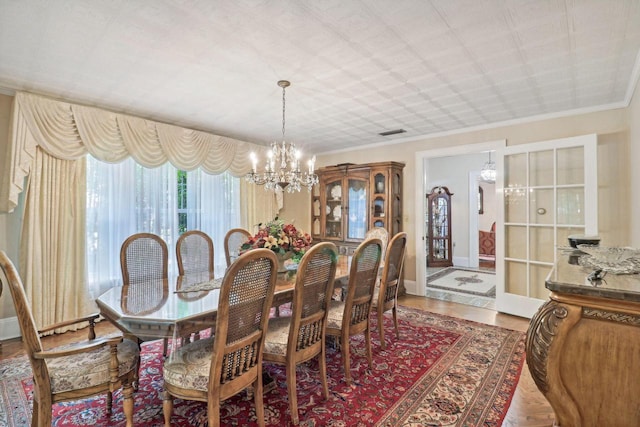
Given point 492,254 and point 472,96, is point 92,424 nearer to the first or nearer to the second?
point 472,96

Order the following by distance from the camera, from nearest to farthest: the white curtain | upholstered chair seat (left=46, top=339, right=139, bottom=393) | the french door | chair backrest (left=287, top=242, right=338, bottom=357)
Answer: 1. upholstered chair seat (left=46, top=339, right=139, bottom=393)
2. chair backrest (left=287, top=242, right=338, bottom=357)
3. the french door
4. the white curtain

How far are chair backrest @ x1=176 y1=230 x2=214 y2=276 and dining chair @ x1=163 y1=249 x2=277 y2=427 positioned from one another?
52.6 inches

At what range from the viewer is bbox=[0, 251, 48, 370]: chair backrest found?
135cm

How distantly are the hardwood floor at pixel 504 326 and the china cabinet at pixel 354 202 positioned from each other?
1.15 meters

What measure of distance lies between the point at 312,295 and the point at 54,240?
112 inches

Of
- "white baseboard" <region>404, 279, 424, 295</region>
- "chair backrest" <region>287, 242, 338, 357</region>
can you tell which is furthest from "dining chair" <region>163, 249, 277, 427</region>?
"white baseboard" <region>404, 279, 424, 295</region>

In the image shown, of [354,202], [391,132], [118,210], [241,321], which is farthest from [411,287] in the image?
[118,210]

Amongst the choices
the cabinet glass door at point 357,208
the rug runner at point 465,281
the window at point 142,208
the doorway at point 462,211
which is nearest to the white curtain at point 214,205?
the window at point 142,208

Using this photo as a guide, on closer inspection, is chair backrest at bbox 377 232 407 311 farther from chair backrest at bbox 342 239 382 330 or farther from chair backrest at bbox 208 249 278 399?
chair backrest at bbox 208 249 278 399

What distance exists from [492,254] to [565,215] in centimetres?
516

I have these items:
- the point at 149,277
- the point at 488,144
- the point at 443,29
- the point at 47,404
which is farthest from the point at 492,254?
the point at 47,404

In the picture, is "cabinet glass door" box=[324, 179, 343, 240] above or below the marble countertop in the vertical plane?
above

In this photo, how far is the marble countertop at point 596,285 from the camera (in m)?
1.07

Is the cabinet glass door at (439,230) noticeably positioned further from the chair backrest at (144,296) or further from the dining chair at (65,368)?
the dining chair at (65,368)
